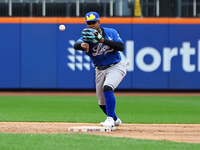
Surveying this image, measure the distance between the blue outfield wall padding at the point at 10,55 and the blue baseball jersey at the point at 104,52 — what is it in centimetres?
1143

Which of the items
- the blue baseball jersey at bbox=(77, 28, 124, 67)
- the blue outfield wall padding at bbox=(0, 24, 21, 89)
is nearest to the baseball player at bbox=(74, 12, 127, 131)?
the blue baseball jersey at bbox=(77, 28, 124, 67)

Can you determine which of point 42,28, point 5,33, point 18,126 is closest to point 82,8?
point 42,28

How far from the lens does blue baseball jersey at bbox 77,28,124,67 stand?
286 inches

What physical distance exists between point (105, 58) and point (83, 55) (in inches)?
437

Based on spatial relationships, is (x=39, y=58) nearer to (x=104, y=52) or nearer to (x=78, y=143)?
(x=104, y=52)

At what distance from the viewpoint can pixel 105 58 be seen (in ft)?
24.1

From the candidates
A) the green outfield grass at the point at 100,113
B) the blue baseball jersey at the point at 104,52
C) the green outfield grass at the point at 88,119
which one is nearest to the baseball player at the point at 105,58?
the blue baseball jersey at the point at 104,52

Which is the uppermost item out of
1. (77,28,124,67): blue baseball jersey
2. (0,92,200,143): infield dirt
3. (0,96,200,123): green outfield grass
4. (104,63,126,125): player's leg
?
(77,28,124,67): blue baseball jersey

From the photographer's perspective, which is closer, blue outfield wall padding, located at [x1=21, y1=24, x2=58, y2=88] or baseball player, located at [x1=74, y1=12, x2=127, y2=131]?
baseball player, located at [x1=74, y1=12, x2=127, y2=131]

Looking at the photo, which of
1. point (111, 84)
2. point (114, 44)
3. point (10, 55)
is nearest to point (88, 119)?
point (111, 84)

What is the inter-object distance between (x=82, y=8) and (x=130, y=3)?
1843 mm

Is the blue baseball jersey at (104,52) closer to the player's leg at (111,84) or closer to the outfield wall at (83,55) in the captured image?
the player's leg at (111,84)

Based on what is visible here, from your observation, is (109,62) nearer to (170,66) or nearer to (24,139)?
(24,139)

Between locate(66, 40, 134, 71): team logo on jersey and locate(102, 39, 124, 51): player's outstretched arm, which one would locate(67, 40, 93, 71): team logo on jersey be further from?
locate(102, 39, 124, 51): player's outstretched arm
